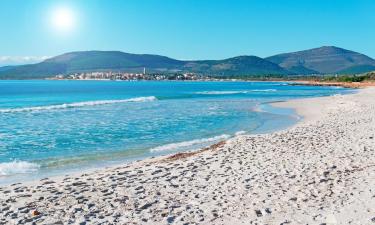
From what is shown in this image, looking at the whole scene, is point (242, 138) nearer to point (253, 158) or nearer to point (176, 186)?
point (253, 158)

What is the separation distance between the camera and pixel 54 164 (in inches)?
611

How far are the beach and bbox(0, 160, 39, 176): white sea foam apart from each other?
207cm

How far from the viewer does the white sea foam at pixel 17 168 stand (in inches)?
549

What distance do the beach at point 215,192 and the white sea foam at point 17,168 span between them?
81.5 inches

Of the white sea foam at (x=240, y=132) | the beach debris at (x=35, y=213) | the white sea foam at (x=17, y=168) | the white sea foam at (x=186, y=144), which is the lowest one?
the white sea foam at (x=240, y=132)

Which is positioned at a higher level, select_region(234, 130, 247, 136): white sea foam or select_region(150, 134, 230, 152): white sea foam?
select_region(150, 134, 230, 152): white sea foam

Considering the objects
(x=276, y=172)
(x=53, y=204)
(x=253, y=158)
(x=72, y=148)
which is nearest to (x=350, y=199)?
(x=276, y=172)

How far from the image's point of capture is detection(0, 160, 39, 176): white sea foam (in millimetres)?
13934

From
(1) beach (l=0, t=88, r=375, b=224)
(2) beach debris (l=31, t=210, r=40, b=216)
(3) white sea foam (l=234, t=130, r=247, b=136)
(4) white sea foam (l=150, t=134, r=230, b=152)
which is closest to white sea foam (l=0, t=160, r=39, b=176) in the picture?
(1) beach (l=0, t=88, r=375, b=224)

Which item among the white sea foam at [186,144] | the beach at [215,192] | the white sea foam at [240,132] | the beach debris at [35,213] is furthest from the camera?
the white sea foam at [240,132]

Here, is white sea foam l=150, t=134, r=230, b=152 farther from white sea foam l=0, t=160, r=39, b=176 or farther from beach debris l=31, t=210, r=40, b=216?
beach debris l=31, t=210, r=40, b=216

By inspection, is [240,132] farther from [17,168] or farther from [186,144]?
[17,168]

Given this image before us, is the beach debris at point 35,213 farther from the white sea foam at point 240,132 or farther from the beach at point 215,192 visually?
the white sea foam at point 240,132

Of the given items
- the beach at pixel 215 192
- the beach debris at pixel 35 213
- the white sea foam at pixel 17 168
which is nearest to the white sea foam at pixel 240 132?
the beach at pixel 215 192
